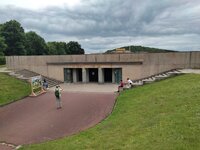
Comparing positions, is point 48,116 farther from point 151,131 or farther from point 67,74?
point 67,74

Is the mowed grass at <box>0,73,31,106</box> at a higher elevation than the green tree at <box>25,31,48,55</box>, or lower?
Answer: lower

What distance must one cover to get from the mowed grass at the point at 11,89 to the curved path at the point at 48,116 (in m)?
1.03

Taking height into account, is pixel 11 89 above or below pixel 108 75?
below

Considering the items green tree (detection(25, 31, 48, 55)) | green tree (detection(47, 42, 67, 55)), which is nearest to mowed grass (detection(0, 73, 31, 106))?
green tree (detection(25, 31, 48, 55))

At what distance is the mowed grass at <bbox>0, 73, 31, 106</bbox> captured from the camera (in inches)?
810

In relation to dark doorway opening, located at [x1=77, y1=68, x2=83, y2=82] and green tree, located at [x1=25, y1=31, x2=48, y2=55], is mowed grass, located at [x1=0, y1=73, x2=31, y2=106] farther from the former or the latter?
green tree, located at [x1=25, y1=31, x2=48, y2=55]

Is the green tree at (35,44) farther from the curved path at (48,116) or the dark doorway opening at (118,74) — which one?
the curved path at (48,116)

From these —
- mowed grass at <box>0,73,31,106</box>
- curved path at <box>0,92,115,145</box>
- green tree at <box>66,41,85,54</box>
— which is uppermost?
green tree at <box>66,41,85,54</box>

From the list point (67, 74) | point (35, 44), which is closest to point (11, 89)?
point (67, 74)

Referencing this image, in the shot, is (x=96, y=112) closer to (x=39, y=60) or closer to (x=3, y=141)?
(x=3, y=141)

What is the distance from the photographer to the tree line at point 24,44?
55812 millimetres

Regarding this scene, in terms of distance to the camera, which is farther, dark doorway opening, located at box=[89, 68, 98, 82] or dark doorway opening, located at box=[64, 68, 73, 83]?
dark doorway opening, located at box=[89, 68, 98, 82]

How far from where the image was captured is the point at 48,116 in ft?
51.2

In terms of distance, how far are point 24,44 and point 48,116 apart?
161ft
